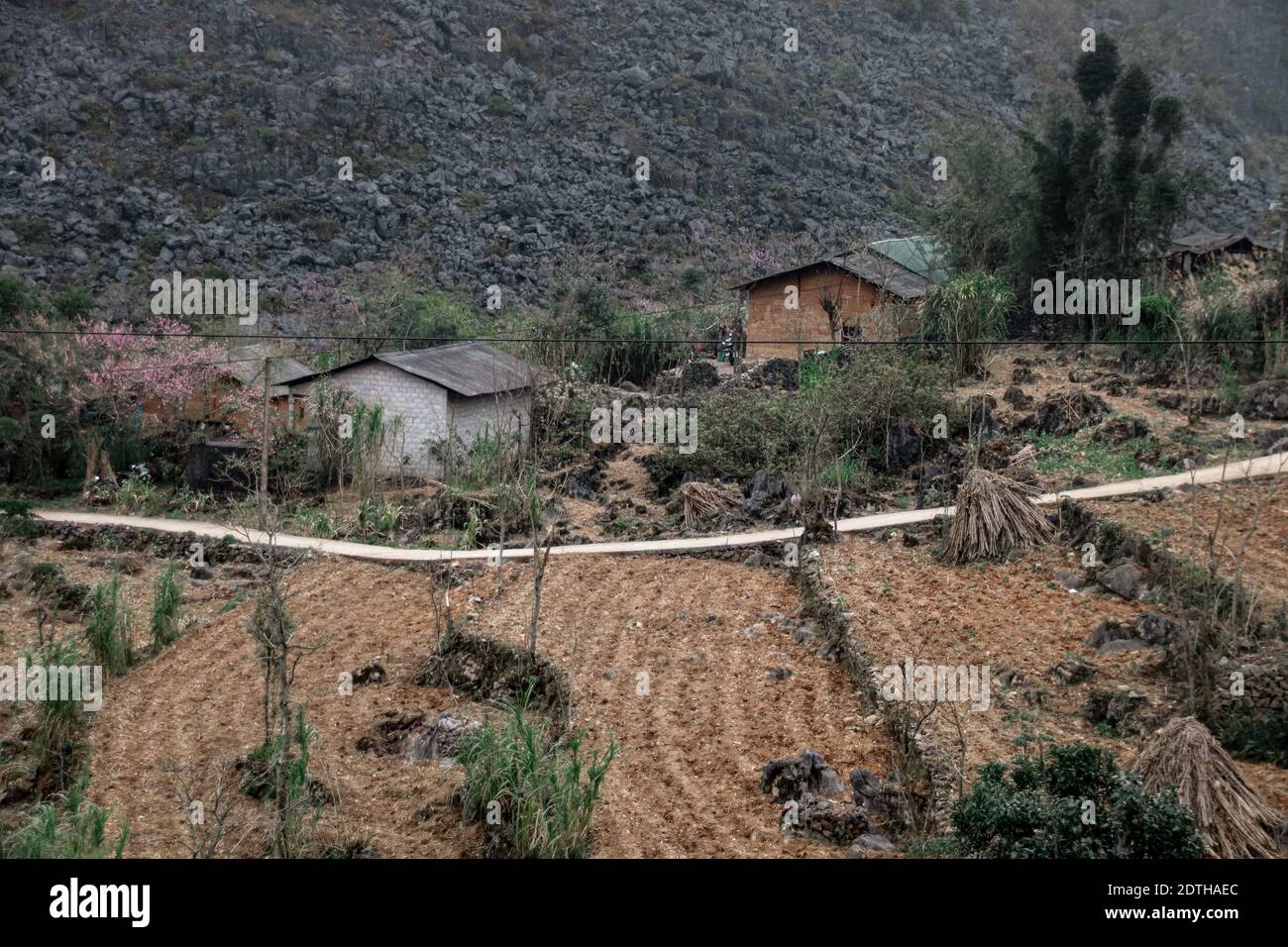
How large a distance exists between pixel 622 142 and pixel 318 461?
33.2 metres

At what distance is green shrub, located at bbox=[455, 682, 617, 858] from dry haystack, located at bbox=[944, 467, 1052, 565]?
229 inches

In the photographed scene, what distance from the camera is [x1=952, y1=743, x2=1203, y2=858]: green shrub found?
6.43 meters

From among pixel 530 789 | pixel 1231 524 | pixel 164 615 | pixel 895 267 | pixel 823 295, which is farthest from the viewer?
pixel 895 267

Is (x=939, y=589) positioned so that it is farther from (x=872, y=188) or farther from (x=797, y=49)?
(x=797, y=49)

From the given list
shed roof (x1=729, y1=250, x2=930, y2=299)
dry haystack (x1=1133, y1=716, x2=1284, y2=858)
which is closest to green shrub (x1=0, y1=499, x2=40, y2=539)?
dry haystack (x1=1133, y1=716, x2=1284, y2=858)

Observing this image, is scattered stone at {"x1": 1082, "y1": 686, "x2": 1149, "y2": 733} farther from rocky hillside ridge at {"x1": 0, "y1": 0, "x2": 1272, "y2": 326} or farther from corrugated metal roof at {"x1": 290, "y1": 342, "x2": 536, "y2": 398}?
rocky hillside ridge at {"x1": 0, "y1": 0, "x2": 1272, "y2": 326}

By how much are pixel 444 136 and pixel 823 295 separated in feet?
82.6

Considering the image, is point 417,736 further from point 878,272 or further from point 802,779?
point 878,272

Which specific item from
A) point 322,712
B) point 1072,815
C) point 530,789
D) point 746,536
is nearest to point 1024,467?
point 746,536

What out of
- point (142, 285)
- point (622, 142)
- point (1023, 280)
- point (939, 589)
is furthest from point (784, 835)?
point (622, 142)

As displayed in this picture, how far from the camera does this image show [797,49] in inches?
2346

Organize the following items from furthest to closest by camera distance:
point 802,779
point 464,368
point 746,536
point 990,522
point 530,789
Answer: point 464,368
point 746,536
point 990,522
point 802,779
point 530,789

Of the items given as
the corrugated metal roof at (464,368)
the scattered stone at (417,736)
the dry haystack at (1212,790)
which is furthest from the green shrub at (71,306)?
the dry haystack at (1212,790)

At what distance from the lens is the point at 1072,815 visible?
657 centimetres
